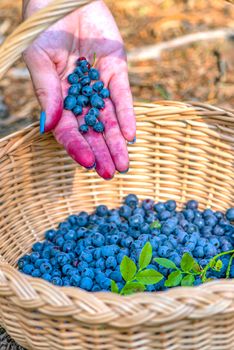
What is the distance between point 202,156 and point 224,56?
1371 millimetres

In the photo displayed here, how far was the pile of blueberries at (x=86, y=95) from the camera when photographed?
5.38ft

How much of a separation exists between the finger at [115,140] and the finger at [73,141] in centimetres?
8

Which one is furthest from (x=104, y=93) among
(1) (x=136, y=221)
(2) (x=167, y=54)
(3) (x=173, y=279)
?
(2) (x=167, y=54)

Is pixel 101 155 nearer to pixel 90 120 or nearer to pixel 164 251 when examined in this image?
pixel 90 120

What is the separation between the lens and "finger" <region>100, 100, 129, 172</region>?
163cm

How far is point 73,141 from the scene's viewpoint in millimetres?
1580

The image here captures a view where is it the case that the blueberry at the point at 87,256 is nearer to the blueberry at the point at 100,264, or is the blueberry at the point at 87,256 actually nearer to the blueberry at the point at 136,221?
the blueberry at the point at 100,264

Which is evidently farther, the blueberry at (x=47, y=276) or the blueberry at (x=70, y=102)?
the blueberry at (x=70, y=102)

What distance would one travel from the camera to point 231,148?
178cm

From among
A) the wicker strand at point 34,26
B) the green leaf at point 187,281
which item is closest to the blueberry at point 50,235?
the green leaf at point 187,281

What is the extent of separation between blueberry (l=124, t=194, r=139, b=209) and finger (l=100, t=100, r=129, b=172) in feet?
0.76

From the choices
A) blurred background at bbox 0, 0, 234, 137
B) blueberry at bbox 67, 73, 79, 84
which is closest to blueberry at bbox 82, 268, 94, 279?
blueberry at bbox 67, 73, 79, 84

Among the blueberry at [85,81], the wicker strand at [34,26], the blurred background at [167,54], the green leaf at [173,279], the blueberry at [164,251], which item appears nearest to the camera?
the wicker strand at [34,26]

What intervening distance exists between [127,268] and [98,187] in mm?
631
